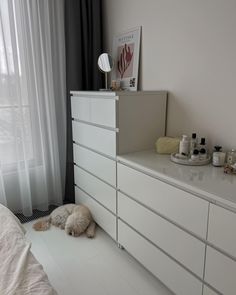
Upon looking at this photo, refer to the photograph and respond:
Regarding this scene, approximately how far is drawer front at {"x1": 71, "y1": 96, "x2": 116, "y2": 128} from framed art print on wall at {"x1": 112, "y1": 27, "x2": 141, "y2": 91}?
47 centimetres

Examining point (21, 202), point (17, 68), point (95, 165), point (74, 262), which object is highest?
point (17, 68)

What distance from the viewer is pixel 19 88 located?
7.78 feet

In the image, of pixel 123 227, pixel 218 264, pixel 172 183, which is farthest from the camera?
pixel 123 227

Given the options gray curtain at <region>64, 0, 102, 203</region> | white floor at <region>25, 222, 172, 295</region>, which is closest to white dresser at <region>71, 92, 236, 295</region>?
white floor at <region>25, 222, 172, 295</region>

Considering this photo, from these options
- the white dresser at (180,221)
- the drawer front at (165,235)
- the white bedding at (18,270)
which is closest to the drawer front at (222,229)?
the white dresser at (180,221)

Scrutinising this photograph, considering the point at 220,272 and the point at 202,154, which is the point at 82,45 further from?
the point at 220,272

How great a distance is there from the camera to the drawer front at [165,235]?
4.52ft

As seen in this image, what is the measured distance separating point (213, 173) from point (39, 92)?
1781 millimetres

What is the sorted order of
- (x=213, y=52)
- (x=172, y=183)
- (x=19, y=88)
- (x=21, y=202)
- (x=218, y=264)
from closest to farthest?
(x=218, y=264), (x=172, y=183), (x=213, y=52), (x=19, y=88), (x=21, y=202)

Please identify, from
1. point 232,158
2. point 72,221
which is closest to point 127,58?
point 232,158

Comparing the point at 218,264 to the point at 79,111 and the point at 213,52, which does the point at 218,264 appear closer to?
the point at 213,52

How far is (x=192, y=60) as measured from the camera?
1.83 m

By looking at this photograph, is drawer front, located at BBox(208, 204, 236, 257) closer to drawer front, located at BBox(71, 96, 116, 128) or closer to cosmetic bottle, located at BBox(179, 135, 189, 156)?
cosmetic bottle, located at BBox(179, 135, 189, 156)

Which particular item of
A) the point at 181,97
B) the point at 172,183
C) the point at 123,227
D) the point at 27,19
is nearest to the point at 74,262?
the point at 123,227
